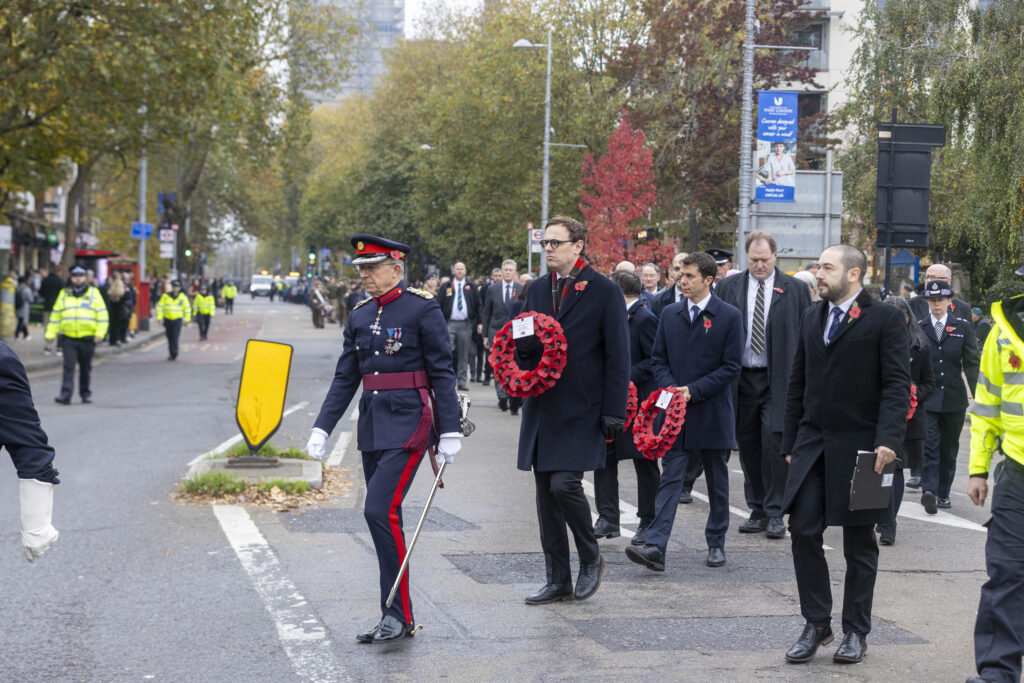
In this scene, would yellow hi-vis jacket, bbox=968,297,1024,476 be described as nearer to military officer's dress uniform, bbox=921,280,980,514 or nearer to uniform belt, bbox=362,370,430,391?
uniform belt, bbox=362,370,430,391

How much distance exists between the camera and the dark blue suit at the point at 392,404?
618cm

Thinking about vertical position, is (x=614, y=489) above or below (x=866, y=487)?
below

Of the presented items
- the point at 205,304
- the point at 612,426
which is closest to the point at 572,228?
the point at 612,426

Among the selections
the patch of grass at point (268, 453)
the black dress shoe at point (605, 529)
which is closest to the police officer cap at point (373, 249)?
the black dress shoe at point (605, 529)

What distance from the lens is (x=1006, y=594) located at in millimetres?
5113

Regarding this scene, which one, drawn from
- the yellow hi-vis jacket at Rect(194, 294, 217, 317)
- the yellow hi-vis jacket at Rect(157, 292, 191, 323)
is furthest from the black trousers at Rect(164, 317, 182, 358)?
the yellow hi-vis jacket at Rect(194, 294, 217, 317)

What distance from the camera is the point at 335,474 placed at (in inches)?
456

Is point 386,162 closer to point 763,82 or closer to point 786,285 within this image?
point 763,82

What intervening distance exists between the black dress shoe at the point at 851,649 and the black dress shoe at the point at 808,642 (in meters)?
0.08

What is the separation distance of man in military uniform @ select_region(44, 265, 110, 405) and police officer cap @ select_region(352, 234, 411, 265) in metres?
12.7

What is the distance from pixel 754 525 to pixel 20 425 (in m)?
6.12

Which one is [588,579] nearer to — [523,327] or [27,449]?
[523,327]

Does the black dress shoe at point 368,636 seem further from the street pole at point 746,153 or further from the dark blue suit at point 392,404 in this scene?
the street pole at point 746,153

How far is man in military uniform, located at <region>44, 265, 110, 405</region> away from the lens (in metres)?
18.1
